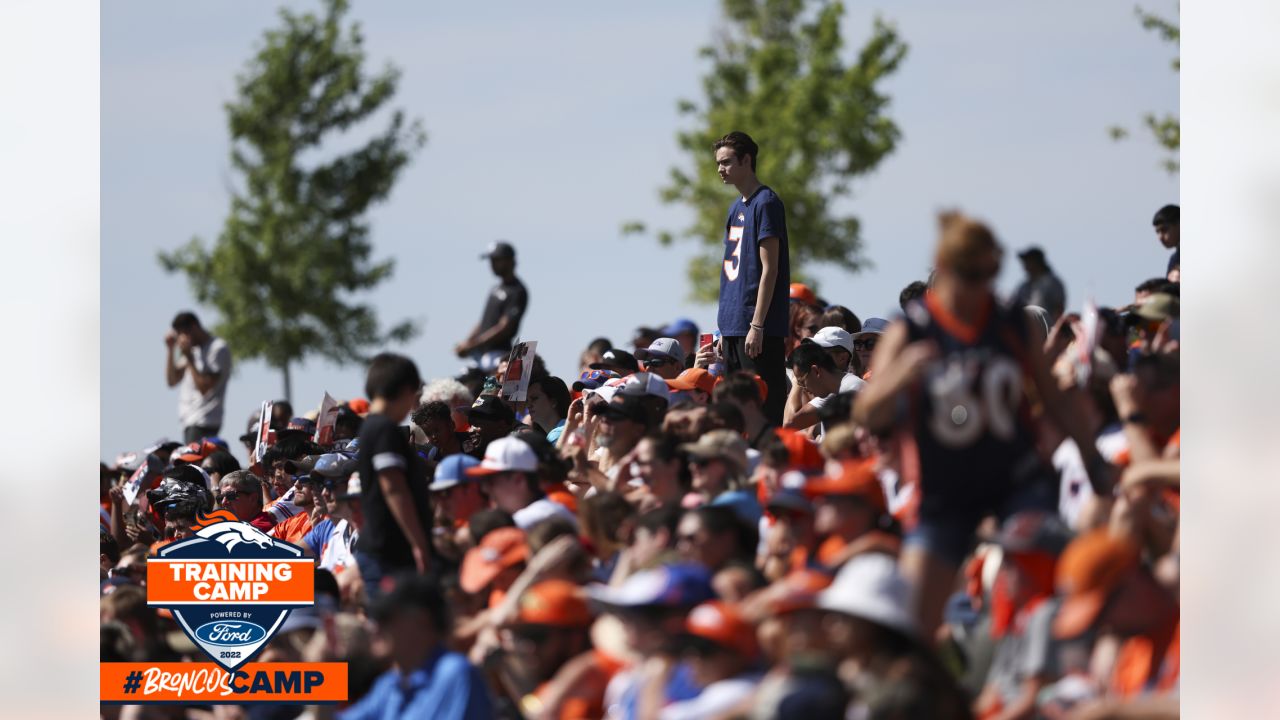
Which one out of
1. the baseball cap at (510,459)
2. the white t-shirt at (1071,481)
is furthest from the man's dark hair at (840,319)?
the white t-shirt at (1071,481)

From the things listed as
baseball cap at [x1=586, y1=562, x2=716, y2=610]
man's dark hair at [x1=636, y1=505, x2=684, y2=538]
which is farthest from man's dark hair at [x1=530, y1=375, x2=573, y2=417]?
baseball cap at [x1=586, y1=562, x2=716, y2=610]

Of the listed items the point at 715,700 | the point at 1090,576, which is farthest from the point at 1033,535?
the point at 715,700

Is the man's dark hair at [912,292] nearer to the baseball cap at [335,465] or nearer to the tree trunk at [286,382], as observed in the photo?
the baseball cap at [335,465]

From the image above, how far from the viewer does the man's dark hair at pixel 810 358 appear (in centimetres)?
1059

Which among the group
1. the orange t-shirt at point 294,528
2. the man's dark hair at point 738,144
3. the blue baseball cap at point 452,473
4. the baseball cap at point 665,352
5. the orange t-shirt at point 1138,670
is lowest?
the orange t-shirt at point 1138,670

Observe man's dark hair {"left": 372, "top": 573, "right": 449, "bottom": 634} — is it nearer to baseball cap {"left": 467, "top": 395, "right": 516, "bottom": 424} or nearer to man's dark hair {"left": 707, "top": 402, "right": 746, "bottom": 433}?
man's dark hair {"left": 707, "top": 402, "right": 746, "bottom": 433}

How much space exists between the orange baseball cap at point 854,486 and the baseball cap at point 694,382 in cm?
484

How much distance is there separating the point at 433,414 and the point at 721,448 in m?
4.14
